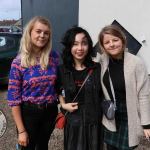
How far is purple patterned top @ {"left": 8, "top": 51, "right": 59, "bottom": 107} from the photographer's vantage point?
3027mm

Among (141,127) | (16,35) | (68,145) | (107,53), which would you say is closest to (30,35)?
(107,53)

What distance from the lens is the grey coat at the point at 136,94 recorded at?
297 cm

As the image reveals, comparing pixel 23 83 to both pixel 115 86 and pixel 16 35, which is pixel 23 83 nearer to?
pixel 115 86

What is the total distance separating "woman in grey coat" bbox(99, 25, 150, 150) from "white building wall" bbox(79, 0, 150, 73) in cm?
488

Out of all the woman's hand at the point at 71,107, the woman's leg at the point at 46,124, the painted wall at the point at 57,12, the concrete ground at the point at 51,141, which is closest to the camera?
the woman's hand at the point at 71,107

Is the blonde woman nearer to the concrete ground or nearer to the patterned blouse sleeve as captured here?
the patterned blouse sleeve

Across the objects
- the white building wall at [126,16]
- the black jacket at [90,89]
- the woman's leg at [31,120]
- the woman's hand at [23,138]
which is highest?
the white building wall at [126,16]

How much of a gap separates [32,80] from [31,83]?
3cm

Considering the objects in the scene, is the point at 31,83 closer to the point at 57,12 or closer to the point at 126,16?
the point at 126,16

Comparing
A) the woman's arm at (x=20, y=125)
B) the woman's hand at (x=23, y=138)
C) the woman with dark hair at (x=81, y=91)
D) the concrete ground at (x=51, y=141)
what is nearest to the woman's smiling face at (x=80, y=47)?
the woman with dark hair at (x=81, y=91)

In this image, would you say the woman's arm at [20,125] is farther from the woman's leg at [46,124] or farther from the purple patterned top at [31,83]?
the woman's leg at [46,124]

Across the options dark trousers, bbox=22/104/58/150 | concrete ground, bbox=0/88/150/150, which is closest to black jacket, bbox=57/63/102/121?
dark trousers, bbox=22/104/58/150

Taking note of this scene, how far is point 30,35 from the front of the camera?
3082 millimetres

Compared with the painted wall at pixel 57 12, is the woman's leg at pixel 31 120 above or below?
below
